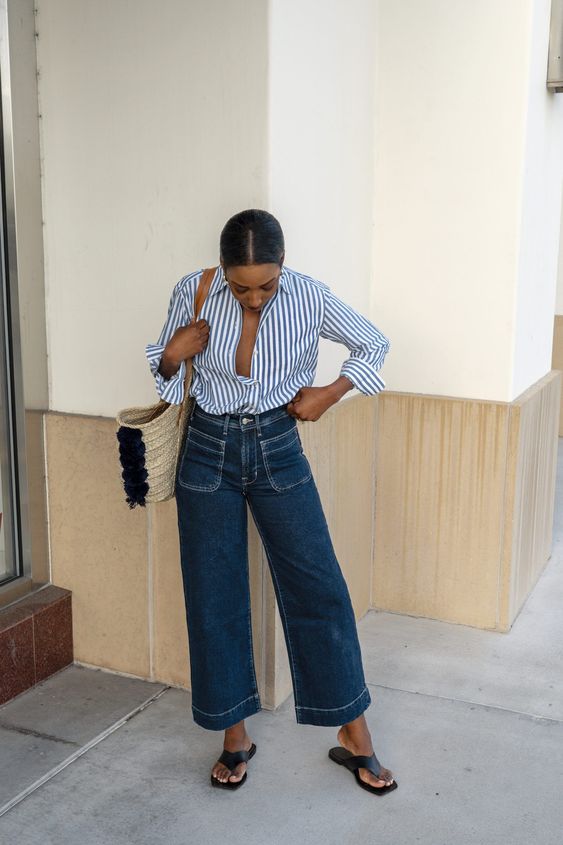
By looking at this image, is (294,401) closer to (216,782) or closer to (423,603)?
(216,782)

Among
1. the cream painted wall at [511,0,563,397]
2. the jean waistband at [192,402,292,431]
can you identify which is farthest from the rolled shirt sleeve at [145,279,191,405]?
the cream painted wall at [511,0,563,397]

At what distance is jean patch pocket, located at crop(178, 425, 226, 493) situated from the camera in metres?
2.85

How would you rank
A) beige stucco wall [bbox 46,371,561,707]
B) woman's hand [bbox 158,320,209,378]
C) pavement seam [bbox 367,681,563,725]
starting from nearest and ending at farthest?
woman's hand [bbox 158,320,209,378], pavement seam [bbox 367,681,563,725], beige stucco wall [bbox 46,371,561,707]

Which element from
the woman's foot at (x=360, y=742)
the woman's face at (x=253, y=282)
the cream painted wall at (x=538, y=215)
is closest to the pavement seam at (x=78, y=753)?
the woman's foot at (x=360, y=742)

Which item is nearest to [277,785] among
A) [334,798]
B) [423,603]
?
[334,798]

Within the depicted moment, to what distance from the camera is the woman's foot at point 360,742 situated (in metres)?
3.02

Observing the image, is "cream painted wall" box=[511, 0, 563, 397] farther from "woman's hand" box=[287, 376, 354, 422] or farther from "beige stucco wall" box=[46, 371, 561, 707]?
"woman's hand" box=[287, 376, 354, 422]

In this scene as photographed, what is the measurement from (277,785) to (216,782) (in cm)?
19

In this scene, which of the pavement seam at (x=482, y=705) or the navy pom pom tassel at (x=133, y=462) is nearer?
the navy pom pom tassel at (x=133, y=462)

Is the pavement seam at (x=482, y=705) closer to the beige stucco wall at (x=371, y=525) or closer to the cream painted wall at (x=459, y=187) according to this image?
the beige stucco wall at (x=371, y=525)

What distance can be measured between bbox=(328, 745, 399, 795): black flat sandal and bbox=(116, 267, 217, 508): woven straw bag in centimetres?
99

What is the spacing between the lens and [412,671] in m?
3.81

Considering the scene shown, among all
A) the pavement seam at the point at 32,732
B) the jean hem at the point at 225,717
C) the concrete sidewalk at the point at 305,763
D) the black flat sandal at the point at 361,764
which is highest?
the jean hem at the point at 225,717

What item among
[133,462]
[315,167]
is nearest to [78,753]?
[133,462]
